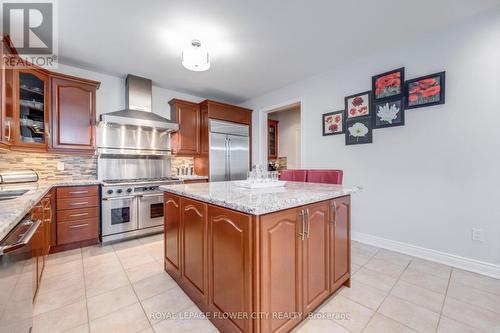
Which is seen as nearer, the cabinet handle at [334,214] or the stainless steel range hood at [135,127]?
the cabinet handle at [334,214]

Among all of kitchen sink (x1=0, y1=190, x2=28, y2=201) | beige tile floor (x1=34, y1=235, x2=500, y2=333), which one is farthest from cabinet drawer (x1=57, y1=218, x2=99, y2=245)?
kitchen sink (x1=0, y1=190, x2=28, y2=201)

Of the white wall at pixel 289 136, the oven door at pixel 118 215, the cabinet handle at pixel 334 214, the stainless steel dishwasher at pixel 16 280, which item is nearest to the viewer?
the stainless steel dishwasher at pixel 16 280

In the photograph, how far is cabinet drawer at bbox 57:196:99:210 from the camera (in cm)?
259

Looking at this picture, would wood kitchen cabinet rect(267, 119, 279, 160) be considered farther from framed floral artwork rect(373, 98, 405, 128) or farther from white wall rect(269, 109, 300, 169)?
framed floral artwork rect(373, 98, 405, 128)

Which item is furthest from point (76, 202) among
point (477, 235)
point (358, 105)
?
point (477, 235)

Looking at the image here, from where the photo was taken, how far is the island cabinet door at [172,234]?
1.85 metres

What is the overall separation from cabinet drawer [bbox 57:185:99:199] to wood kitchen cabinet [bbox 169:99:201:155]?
1.42 metres

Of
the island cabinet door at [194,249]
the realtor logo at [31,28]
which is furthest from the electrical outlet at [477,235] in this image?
the realtor logo at [31,28]

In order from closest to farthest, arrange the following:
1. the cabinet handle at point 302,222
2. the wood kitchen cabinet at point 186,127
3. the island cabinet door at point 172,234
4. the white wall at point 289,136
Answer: the cabinet handle at point 302,222, the island cabinet door at point 172,234, the wood kitchen cabinet at point 186,127, the white wall at point 289,136

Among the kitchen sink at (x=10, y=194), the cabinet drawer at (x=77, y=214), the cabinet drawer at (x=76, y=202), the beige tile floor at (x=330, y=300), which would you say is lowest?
the beige tile floor at (x=330, y=300)

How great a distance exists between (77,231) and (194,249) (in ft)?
6.96

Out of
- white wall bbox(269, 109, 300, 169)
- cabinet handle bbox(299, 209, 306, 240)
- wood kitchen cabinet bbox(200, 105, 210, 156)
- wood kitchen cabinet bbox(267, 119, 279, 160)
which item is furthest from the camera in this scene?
wood kitchen cabinet bbox(267, 119, 279, 160)

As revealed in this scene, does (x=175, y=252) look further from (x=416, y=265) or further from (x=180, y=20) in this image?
(x=416, y=265)

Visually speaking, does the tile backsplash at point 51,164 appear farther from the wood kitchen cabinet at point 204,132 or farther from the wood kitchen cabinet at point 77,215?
the wood kitchen cabinet at point 204,132
